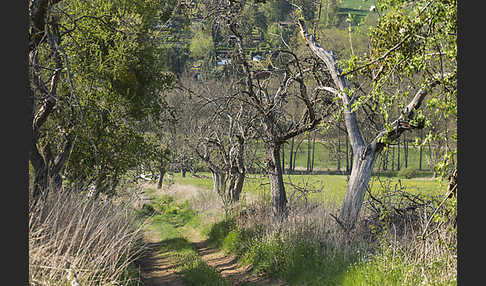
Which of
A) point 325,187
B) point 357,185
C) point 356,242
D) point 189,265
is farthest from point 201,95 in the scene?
point 325,187

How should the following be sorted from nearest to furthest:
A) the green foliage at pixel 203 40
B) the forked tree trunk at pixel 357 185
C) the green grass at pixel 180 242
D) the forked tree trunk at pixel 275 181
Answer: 1. the green grass at pixel 180 242
2. the forked tree trunk at pixel 357 185
3. the forked tree trunk at pixel 275 181
4. the green foliage at pixel 203 40

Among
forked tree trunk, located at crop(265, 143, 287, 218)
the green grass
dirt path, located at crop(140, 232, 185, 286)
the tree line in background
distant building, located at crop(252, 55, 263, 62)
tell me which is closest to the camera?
the tree line in background

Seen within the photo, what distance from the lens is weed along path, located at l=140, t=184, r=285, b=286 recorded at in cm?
961

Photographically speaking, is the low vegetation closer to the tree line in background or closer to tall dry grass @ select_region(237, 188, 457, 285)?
tall dry grass @ select_region(237, 188, 457, 285)

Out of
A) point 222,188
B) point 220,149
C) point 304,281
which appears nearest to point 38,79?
point 304,281

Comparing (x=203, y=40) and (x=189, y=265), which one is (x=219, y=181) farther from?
(x=189, y=265)

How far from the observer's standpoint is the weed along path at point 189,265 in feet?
31.5

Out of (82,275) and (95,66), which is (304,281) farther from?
(95,66)

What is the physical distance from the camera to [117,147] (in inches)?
531

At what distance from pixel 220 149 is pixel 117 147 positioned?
4340 millimetres

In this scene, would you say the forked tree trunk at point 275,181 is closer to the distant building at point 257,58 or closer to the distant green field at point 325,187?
the distant green field at point 325,187

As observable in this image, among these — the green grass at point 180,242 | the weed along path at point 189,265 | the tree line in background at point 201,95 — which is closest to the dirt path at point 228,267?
the weed along path at point 189,265

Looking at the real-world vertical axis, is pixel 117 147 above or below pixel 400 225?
above

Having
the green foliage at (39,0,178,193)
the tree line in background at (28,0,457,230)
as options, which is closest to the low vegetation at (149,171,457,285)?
the tree line in background at (28,0,457,230)
